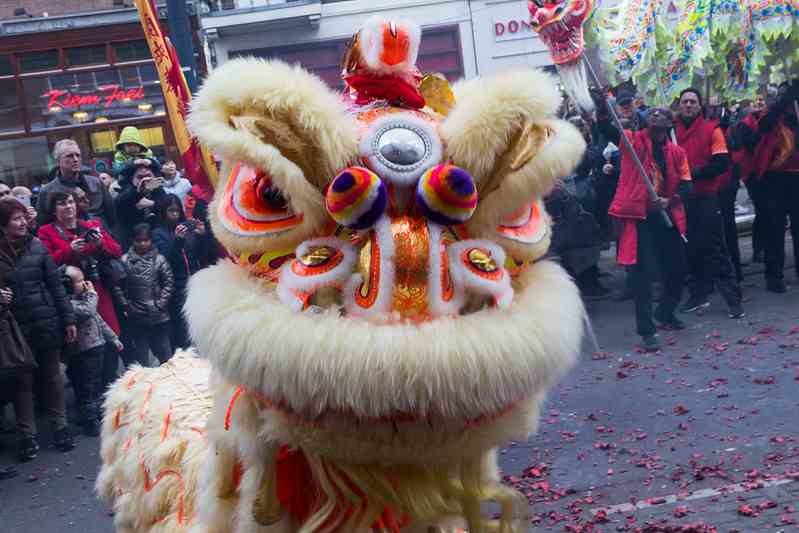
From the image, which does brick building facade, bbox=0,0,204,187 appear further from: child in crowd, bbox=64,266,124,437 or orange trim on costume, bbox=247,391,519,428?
orange trim on costume, bbox=247,391,519,428

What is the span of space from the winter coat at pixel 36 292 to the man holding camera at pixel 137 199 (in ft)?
3.83

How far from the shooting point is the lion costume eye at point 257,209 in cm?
188

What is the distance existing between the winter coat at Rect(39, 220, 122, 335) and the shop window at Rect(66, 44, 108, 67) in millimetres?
11253

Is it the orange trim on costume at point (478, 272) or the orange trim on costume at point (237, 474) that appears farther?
the orange trim on costume at point (237, 474)

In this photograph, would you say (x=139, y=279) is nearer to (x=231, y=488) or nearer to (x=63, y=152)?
(x=63, y=152)

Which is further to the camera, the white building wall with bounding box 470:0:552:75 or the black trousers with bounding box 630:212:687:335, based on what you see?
the white building wall with bounding box 470:0:552:75

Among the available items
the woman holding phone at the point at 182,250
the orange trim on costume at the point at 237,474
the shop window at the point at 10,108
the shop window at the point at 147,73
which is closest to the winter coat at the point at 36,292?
the woman holding phone at the point at 182,250

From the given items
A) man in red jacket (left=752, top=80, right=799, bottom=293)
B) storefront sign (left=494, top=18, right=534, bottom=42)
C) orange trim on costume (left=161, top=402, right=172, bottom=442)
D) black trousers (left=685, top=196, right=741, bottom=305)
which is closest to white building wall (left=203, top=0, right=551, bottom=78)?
storefront sign (left=494, top=18, right=534, bottom=42)

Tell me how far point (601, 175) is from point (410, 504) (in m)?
7.16

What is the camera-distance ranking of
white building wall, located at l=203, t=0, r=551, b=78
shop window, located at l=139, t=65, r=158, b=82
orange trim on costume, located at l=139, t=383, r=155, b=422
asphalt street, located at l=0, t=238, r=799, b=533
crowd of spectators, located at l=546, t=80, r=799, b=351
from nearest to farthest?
orange trim on costume, located at l=139, t=383, r=155, b=422 < asphalt street, located at l=0, t=238, r=799, b=533 < crowd of spectators, located at l=546, t=80, r=799, b=351 < shop window, located at l=139, t=65, r=158, b=82 < white building wall, located at l=203, t=0, r=551, b=78

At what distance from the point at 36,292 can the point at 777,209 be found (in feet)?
19.9

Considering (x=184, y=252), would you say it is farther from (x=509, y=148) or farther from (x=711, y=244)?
(x=509, y=148)

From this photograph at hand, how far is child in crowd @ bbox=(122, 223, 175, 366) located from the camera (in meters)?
6.75

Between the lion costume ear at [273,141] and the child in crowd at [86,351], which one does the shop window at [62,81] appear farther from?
the lion costume ear at [273,141]
